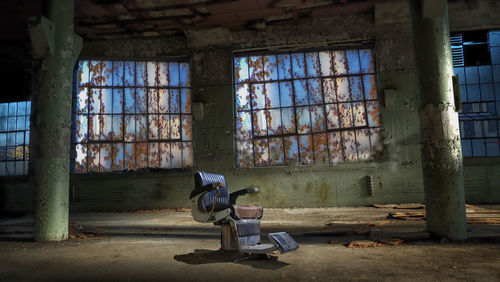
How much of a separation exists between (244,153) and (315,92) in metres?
2.68

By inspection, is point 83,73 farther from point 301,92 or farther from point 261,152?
point 301,92

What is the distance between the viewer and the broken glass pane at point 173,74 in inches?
395

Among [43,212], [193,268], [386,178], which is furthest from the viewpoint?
[386,178]

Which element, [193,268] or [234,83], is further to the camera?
[234,83]

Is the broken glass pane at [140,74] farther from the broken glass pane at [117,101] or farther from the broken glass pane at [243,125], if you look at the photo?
the broken glass pane at [243,125]

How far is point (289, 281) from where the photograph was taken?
8.63 ft

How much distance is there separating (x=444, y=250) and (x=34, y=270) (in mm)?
4265

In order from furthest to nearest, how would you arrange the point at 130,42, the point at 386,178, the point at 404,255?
the point at 130,42 < the point at 386,178 < the point at 404,255

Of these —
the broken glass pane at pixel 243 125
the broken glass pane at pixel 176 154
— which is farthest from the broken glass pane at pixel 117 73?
the broken glass pane at pixel 243 125

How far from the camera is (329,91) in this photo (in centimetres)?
935

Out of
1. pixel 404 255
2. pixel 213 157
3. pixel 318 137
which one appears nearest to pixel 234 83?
pixel 213 157

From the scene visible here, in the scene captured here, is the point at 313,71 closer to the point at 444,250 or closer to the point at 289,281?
the point at 444,250

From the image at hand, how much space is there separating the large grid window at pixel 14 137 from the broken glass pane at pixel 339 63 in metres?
9.44

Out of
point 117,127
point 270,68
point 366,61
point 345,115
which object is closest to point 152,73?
point 117,127
